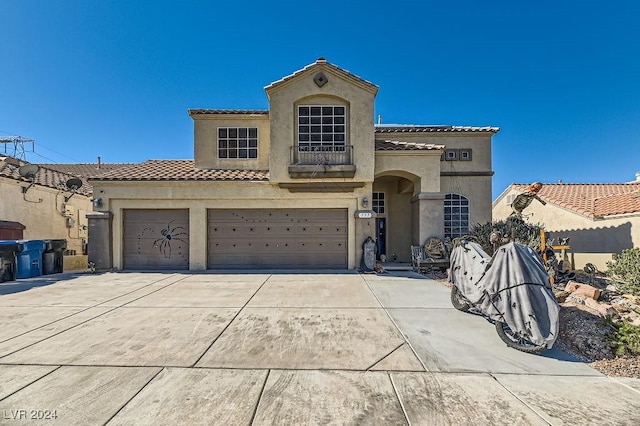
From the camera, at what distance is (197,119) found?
13.4m

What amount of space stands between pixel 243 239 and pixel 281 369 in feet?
29.0

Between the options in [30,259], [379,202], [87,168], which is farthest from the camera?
[87,168]

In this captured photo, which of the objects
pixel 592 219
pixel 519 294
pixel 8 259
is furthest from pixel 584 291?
pixel 8 259

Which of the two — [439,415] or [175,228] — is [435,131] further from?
[439,415]

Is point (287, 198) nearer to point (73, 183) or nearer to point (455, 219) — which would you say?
point (455, 219)

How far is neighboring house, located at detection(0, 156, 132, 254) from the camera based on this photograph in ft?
42.8

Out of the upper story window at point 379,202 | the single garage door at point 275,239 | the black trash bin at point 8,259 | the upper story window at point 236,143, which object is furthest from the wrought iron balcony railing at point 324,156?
the black trash bin at point 8,259

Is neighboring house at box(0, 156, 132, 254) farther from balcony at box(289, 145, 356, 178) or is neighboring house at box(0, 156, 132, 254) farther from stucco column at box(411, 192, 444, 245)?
stucco column at box(411, 192, 444, 245)

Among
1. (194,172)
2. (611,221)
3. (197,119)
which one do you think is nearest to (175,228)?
(194,172)

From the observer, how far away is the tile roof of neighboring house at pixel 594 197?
11.0 meters

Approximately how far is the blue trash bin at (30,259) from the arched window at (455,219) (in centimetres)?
1683

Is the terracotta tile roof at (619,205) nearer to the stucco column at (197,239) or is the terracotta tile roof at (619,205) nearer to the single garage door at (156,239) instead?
the stucco column at (197,239)

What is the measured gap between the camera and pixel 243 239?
12.3 metres

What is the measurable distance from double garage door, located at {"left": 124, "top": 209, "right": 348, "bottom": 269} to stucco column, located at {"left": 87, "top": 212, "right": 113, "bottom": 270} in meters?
0.59
